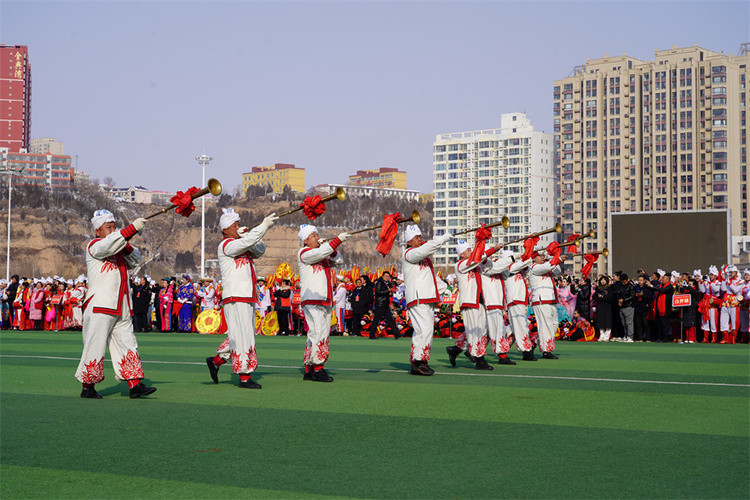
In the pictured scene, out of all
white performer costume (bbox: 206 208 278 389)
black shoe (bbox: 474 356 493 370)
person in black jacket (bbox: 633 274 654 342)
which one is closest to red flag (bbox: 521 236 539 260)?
black shoe (bbox: 474 356 493 370)

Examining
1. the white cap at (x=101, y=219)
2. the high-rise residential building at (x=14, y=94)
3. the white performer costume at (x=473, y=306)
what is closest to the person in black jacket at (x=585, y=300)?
the white performer costume at (x=473, y=306)

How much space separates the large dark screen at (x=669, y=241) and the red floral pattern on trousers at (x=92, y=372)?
26.5m

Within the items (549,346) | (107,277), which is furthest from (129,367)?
(549,346)

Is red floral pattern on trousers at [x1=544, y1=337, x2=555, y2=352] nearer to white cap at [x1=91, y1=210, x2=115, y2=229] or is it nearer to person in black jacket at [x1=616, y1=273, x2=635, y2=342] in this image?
person in black jacket at [x1=616, y1=273, x2=635, y2=342]

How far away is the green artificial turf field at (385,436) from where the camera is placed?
17.2 ft

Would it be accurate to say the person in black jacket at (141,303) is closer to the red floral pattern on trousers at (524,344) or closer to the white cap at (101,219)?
the red floral pattern on trousers at (524,344)

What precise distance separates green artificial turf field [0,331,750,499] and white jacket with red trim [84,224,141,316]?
1.01 metres

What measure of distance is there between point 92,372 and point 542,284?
27.9 ft

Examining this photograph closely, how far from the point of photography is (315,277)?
10.9 m

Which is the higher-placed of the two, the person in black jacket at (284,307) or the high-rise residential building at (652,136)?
the high-rise residential building at (652,136)

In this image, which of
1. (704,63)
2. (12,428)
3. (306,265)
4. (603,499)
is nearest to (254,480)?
(603,499)

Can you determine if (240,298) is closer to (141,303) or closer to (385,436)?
(385,436)

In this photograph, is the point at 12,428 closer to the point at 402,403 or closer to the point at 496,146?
the point at 402,403

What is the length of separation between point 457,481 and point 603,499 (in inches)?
35.3
